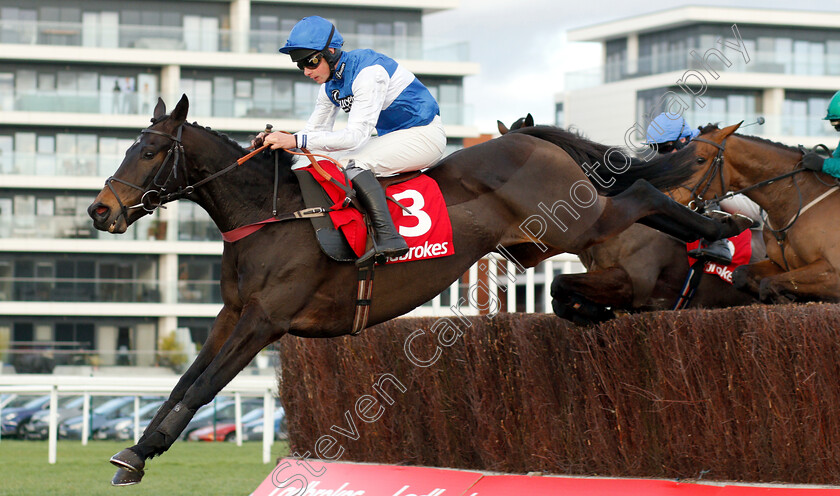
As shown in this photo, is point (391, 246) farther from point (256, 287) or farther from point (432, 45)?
point (432, 45)

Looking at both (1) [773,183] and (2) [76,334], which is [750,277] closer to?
(1) [773,183]

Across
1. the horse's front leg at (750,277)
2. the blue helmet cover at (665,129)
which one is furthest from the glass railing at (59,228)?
the horse's front leg at (750,277)

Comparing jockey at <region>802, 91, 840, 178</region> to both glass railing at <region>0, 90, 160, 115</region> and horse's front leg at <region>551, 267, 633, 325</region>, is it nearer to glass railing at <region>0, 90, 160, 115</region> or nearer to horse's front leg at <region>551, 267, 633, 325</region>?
horse's front leg at <region>551, 267, 633, 325</region>

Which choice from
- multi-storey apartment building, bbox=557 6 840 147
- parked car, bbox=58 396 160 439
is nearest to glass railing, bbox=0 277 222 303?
parked car, bbox=58 396 160 439

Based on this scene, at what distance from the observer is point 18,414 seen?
16.9m

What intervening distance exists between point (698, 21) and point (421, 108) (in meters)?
35.1

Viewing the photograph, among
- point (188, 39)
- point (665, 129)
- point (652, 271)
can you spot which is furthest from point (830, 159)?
point (188, 39)

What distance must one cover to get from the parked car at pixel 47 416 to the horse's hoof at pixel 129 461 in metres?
13.2

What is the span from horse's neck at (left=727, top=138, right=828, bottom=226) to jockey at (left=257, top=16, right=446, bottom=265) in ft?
7.85

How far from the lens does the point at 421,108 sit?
17.2 ft

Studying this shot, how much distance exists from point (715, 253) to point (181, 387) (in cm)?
349

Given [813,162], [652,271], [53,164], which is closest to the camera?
[813,162]

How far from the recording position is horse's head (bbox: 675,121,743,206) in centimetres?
652

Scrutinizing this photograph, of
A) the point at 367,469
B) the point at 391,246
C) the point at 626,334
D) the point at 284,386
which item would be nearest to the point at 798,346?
the point at 626,334
